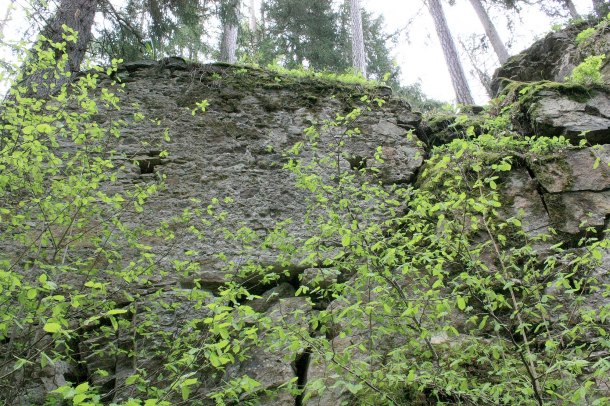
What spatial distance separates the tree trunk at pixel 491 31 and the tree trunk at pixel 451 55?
2.79 metres

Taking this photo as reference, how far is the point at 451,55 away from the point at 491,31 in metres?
3.81

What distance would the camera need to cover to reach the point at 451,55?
988 centimetres

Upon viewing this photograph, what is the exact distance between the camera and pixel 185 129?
17.6 feet

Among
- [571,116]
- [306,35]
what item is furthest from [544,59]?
[306,35]

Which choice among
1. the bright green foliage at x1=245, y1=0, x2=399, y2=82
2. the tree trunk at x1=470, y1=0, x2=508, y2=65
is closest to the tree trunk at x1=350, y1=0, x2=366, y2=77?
the bright green foliage at x1=245, y1=0, x2=399, y2=82

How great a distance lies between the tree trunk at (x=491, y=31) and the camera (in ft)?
40.9

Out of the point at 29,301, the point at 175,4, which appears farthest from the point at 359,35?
the point at 29,301

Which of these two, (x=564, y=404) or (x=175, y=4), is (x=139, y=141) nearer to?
(x=175, y=4)

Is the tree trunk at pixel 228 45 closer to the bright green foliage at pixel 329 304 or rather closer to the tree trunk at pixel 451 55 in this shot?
the tree trunk at pixel 451 55

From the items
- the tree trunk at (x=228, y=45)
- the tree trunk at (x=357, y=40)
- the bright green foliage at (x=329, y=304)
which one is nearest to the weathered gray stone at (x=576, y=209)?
the bright green foliage at (x=329, y=304)

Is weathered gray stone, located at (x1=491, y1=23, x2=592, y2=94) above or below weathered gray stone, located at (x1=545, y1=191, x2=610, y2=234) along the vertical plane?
above

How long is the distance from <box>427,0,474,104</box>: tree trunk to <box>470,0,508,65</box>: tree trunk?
2.79m

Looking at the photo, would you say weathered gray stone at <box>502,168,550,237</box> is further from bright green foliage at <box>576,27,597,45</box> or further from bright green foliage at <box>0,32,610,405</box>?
bright green foliage at <box>576,27,597,45</box>

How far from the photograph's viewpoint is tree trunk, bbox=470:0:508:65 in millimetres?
12453
